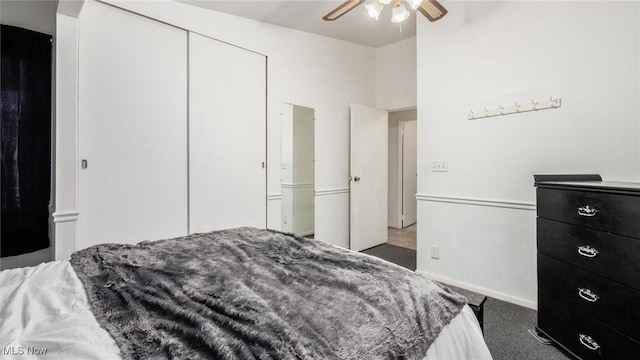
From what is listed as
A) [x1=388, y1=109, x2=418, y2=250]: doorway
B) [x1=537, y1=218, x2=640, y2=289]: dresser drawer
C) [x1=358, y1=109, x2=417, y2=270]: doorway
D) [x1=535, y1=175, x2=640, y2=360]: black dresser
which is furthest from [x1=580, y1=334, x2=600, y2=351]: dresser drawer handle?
[x1=388, y1=109, x2=418, y2=250]: doorway

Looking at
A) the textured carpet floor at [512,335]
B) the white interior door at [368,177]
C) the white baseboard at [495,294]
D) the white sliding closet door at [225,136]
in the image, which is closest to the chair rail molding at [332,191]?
the white interior door at [368,177]

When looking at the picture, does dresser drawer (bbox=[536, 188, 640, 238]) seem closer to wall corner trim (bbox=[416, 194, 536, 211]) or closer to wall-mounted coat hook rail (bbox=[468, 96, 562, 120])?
wall corner trim (bbox=[416, 194, 536, 211])

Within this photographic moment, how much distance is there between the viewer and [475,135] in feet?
8.43

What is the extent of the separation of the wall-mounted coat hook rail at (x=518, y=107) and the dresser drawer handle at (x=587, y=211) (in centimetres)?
97

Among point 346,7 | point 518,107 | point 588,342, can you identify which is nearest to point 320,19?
point 346,7

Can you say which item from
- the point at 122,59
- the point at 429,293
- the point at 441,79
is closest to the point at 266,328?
the point at 429,293

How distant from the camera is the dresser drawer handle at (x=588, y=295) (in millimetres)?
1500

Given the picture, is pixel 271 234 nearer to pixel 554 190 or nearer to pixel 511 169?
pixel 554 190

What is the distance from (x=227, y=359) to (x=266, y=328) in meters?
0.13

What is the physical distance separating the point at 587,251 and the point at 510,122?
119 centimetres

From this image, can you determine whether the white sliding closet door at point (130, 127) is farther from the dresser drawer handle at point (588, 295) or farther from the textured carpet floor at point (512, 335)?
the dresser drawer handle at point (588, 295)

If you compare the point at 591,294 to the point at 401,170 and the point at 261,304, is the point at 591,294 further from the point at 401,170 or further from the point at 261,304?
the point at 401,170

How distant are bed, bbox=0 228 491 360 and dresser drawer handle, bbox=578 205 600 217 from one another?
1005 mm

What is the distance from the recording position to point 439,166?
2.81 metres
